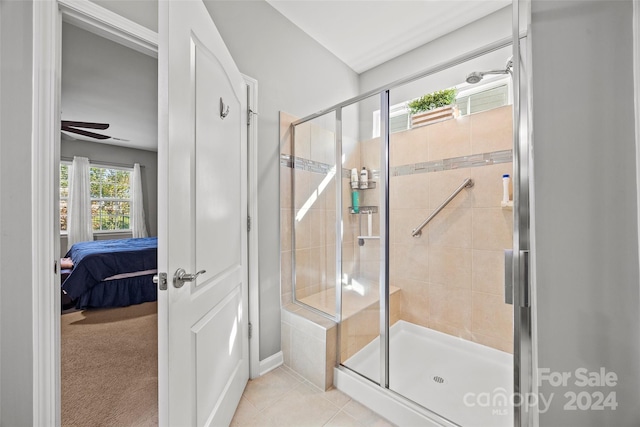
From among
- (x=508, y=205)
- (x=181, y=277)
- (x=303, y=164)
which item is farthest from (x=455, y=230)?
(x=181, y=277)

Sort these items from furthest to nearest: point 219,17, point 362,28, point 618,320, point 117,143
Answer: point 117,143
point 362,28
point 219,17
point 618,320

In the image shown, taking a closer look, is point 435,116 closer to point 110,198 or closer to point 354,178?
point 354,178

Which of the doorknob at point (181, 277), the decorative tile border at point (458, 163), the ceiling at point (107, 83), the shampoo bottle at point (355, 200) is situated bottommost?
the doorknob at point (181, 277)

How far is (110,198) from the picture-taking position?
17.2 ft

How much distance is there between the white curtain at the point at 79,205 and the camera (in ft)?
15.2

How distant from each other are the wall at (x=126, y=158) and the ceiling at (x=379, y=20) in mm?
4967

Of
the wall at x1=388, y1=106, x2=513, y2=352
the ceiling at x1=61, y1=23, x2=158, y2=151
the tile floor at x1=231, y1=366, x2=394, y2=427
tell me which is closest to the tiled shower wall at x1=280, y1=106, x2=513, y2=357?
the wall at x1=388, y1=106, x2=513, y2=352

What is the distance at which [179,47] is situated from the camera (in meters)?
0.93

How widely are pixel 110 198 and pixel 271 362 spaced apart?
5.32 meters

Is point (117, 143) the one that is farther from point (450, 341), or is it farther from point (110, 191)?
point (450, 341)

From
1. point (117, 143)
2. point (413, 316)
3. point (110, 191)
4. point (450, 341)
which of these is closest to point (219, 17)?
→ point (413, 316)

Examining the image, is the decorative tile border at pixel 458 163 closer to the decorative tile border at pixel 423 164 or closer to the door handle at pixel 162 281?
the decorative tile border at pixel 423 164

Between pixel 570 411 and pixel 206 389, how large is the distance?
121 centimetres

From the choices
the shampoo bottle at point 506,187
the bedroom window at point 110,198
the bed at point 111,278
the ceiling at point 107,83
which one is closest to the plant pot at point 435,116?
the shampoo bottle at point 506,187
